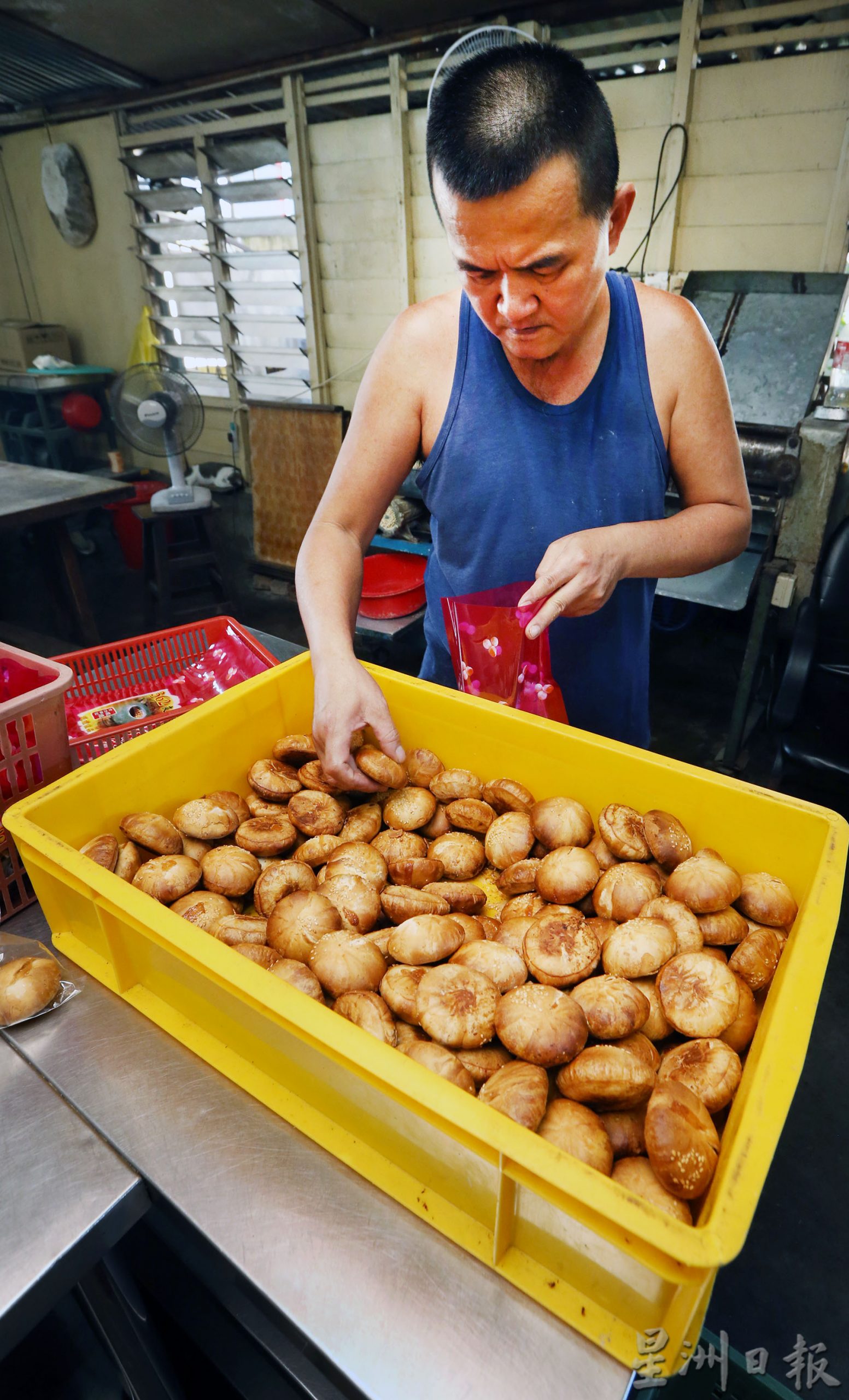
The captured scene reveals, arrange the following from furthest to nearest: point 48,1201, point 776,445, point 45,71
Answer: point 45,71, point 776,445, point 48,1201

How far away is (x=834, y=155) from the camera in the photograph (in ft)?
12.2

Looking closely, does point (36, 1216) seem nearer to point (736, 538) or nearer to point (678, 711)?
point (736, 538)

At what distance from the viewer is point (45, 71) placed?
603 centimetres

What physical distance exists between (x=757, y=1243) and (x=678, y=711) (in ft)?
9.05

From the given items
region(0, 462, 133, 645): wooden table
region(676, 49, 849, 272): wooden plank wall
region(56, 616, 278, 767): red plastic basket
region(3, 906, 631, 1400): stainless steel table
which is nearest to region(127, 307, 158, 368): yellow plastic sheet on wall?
region(0, 462, 133, 645): wooden table

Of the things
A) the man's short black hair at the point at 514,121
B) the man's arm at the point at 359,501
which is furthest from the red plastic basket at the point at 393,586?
the man's short black hair at the point at 514,121

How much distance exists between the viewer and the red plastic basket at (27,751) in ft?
4.24

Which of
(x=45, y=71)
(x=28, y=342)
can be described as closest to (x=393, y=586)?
(x=45, y=71)

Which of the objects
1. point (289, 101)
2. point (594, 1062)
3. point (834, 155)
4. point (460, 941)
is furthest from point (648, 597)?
point (289, 101)

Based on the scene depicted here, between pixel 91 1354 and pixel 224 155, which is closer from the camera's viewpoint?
pixel 91 1354

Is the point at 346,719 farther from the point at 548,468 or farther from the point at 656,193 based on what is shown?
the point at 656,193

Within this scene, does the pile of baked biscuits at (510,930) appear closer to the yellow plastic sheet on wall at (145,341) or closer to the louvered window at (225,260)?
the louvered window at (225,260)

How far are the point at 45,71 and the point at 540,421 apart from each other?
23.2ft

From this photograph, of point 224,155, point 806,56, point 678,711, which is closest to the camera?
point 806,56
